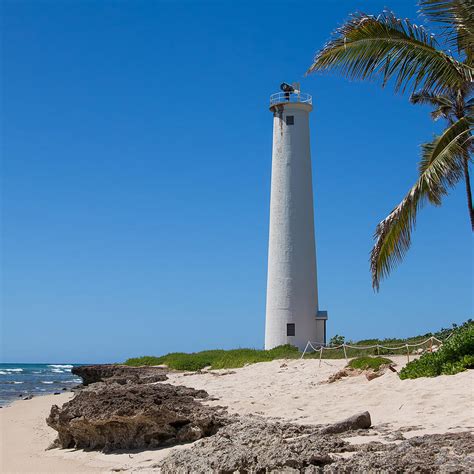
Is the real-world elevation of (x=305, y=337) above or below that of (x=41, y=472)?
above

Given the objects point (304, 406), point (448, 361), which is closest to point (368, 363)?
point (448, 361)

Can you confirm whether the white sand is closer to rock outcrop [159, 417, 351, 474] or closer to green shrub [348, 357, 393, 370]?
green shrub [348, 357, 393, 370]

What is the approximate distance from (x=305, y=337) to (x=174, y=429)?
18687 millimetres

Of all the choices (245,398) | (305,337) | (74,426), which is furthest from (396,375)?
(305,337)

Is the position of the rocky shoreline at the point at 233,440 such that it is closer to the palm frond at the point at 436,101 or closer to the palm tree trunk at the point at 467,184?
the palm tree trunk at the point at 467,184

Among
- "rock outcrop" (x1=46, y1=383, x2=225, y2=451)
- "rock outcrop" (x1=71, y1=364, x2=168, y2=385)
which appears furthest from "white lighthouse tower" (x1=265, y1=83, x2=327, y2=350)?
"rock outcrop" (x1=46, y1=383, x2=225, y2=451)

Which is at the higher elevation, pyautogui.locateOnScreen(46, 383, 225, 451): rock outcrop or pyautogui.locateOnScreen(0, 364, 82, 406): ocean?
pyautogui.locateOnScreen(0, 364, 82, 406): ocean

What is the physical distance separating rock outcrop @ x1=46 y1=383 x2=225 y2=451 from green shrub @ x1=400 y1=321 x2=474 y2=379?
4.87m

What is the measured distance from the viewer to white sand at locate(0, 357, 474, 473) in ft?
33.6

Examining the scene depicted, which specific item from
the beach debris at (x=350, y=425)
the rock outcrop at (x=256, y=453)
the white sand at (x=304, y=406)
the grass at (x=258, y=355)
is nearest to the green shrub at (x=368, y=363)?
the white sand at (x=304, y=406)

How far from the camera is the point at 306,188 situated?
30.7m

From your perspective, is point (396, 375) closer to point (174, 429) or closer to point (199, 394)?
point (199, 394)

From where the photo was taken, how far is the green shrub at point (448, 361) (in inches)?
530

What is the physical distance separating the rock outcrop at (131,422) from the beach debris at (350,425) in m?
2.35
